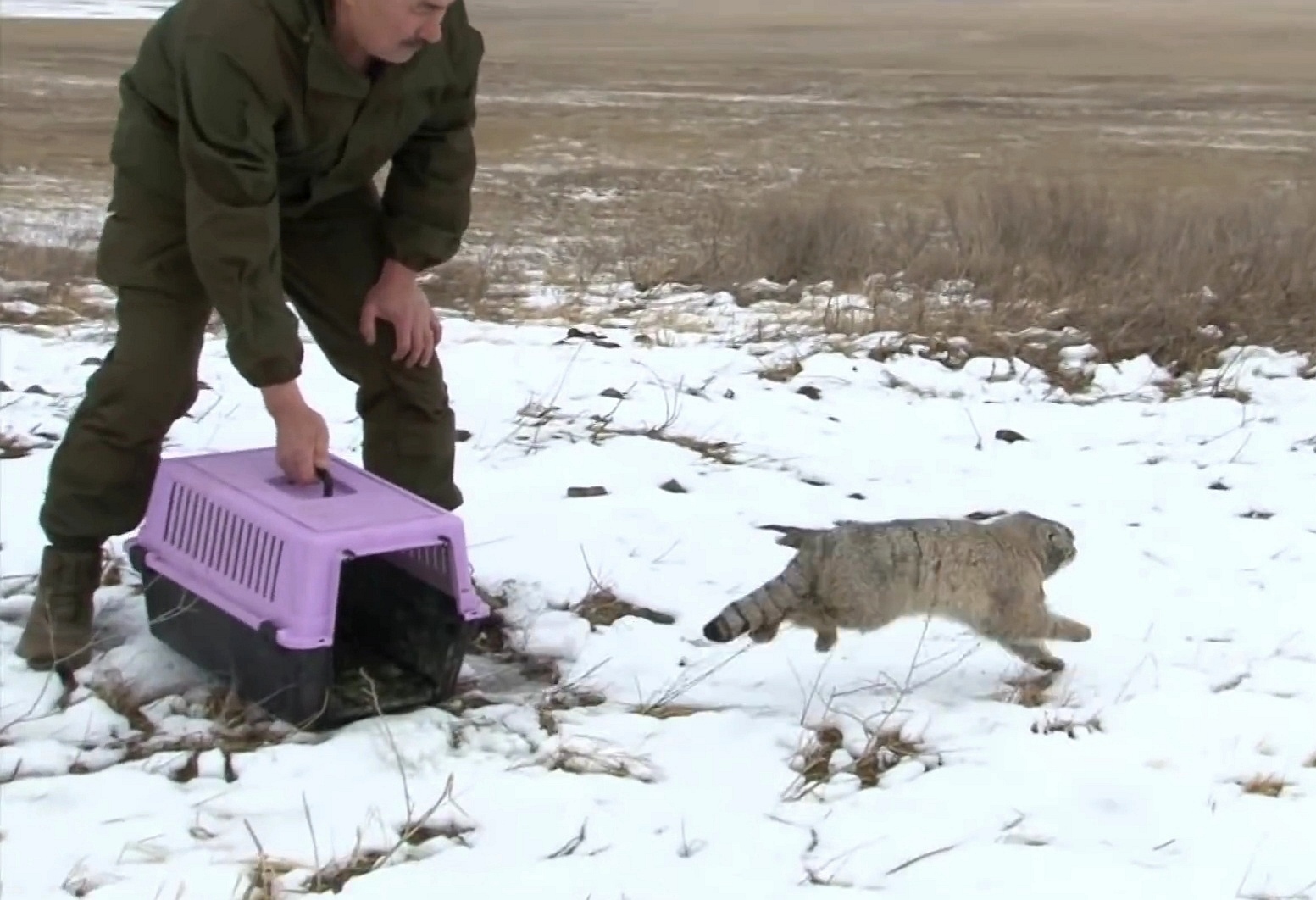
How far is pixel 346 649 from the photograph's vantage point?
13.3 feet

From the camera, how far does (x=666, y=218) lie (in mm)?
13406

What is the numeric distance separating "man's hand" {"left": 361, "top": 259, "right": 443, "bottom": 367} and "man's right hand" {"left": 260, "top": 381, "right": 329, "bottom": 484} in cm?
36

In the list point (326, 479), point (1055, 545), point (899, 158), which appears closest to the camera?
point (326, 479)

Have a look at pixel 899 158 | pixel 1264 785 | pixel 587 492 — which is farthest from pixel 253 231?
pixel 899 158

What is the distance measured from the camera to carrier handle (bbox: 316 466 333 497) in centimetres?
370

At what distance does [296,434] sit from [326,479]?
0.51 ft

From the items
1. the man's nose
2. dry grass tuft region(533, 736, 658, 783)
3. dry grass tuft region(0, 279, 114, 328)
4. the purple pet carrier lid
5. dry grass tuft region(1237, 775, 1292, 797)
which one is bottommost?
dry grass tuft region(0, 279, 114, 328)

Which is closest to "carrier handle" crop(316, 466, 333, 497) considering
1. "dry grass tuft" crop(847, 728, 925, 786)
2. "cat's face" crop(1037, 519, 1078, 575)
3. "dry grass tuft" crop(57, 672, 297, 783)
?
"dry grass tuft" crop(57, 672, 297, 783)

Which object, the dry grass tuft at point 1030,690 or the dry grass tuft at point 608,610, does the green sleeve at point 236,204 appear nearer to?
the dry grass tuft at point 608,610

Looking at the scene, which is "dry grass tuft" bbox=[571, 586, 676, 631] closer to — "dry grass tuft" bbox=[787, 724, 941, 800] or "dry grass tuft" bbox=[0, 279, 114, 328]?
"dry grass tuft" bbox=[787, 724, 941, 800]

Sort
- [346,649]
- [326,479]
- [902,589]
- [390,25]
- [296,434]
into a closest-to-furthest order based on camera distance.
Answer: [390,25] < [296,434] < [326,479] < [902,589] < [346,649]

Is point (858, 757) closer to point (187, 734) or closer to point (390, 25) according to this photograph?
point (187, 734)

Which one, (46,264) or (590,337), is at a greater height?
(590,337)

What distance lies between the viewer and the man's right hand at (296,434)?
11.6ft
